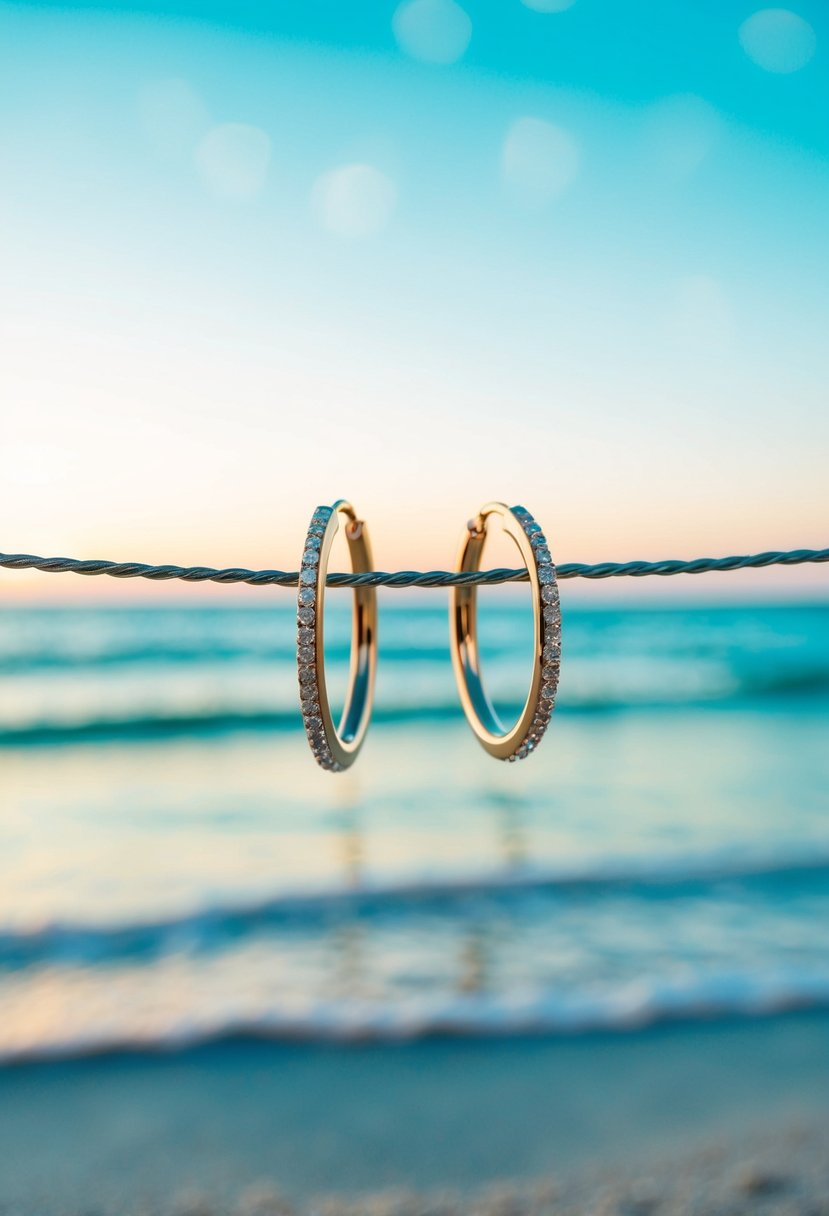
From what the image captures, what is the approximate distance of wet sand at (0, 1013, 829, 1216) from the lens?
8.78 ft

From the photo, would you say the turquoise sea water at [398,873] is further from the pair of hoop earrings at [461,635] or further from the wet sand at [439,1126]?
the pair of hoop earrings at [461,635]

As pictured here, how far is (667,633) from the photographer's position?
25.3m

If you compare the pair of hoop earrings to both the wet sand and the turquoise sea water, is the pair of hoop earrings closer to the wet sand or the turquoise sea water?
the wet sand

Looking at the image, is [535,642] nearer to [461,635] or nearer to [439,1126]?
[461,635]

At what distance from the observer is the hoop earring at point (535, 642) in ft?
4.31

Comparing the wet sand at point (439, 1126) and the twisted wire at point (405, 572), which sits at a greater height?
the twisted wire at point (405, 572)

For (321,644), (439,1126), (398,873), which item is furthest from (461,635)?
(398,873)

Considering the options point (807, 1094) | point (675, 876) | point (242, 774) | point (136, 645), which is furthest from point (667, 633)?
point (807, 1094)

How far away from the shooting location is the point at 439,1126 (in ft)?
9.82

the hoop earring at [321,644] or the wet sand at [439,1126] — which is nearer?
the hoop earring at [321,644]

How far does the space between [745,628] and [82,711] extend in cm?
2081

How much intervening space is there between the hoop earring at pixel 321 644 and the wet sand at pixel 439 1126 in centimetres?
163

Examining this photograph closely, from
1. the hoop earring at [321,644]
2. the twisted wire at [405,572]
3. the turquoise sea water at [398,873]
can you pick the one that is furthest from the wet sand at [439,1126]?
the twisted wire at [405,572]

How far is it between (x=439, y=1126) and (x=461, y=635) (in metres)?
1.89
